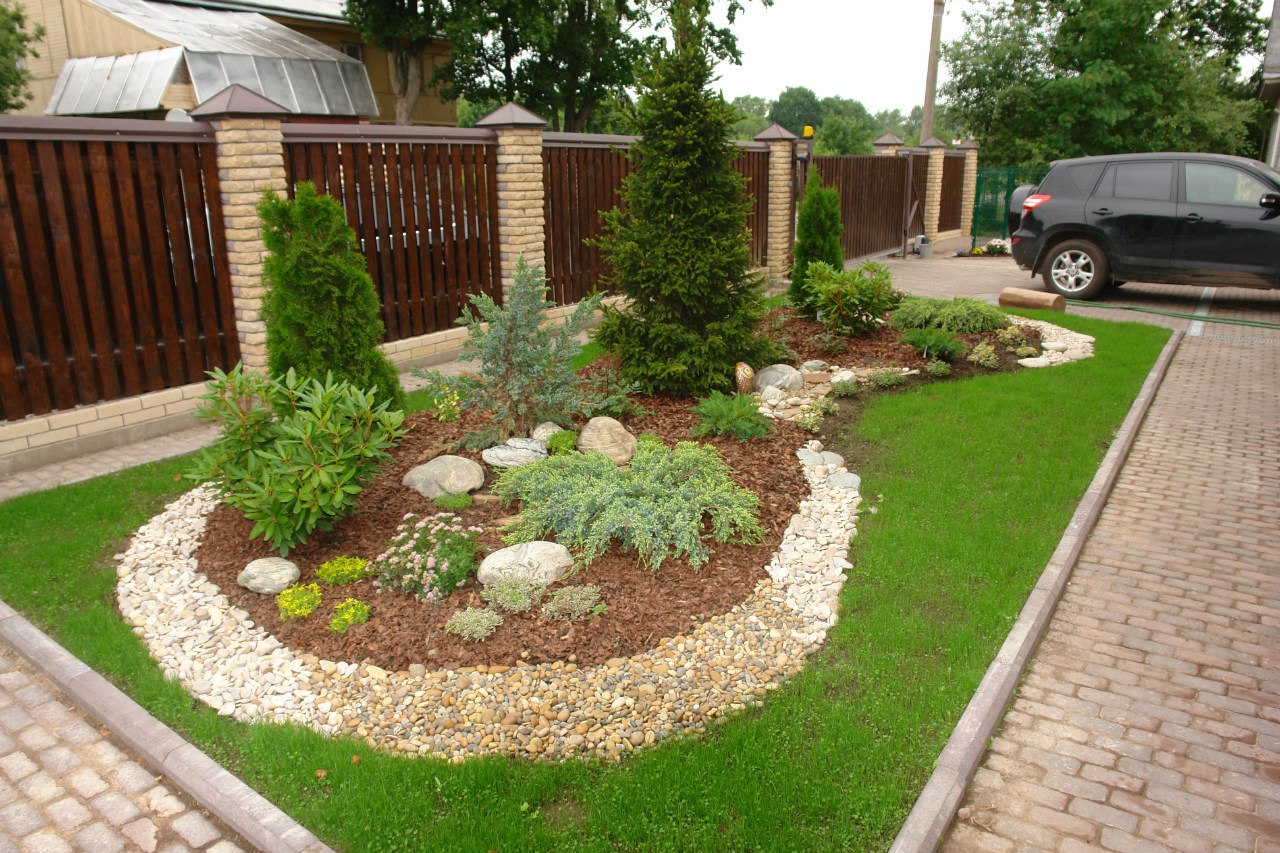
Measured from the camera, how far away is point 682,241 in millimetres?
7719

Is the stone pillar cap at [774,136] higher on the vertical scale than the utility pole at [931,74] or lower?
lower

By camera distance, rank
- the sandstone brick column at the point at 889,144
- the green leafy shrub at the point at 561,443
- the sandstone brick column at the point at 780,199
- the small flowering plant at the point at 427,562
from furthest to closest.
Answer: the sandstone brick column at the point at 889,144 → the sandstone brick column at the point at 780,199 → the green leafy shrub at the point at 561,443 → the small flowering plant at the point at 427,562

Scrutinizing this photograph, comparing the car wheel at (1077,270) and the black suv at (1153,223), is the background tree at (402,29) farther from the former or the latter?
the car wheel at (1077,270)

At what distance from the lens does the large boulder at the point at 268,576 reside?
4930 mm

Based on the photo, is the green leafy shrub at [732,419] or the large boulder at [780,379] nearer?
the green leafy shrub at [732,419]

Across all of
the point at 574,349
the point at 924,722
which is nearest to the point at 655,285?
the point at 574,349

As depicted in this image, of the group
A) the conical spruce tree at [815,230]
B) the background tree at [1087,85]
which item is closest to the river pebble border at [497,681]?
the conical spruce tree at [815,230]

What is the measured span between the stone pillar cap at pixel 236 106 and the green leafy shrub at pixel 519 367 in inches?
109

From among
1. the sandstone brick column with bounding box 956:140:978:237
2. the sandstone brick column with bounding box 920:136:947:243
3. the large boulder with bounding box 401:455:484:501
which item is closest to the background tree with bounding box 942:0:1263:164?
the sandstone brick column with bounding box 956:140:978:237

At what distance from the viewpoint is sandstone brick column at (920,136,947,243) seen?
70.4ft

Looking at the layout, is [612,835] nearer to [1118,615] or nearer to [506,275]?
[1118,615]

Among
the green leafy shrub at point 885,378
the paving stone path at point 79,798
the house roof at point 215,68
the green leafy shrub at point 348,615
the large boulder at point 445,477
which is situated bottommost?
the paving stone path at point 79,798

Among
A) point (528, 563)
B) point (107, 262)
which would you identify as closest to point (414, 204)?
point (107, 262)

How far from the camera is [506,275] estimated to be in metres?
10.8
